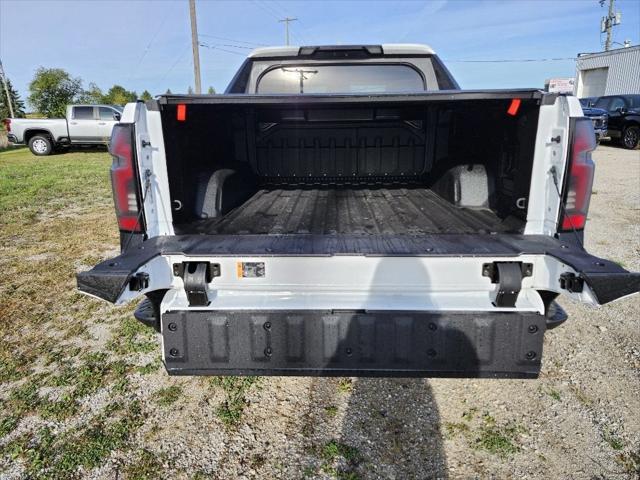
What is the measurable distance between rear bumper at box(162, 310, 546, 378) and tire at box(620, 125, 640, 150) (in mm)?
17997

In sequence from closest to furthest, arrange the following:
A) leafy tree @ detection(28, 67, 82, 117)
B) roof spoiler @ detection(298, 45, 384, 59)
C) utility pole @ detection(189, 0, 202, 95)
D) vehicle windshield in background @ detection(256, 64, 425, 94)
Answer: roof spoiler @ detection(298, 45, 384, 59) < vehicle windshield in background @ detection(256, 64, 425, 94) < utility pole @ detection(189, 0, 202, 95) < leafy tree @ detection(28, 67, 82, 117)

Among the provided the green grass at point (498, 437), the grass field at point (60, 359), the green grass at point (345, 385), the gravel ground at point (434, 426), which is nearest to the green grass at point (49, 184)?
the grass field at point (60, 359)

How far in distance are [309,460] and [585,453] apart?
1.41 m

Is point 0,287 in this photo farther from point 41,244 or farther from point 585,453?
point 585,453

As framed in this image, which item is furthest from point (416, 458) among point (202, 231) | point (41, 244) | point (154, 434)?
point (41, 244)

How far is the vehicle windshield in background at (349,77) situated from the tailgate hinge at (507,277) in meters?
2.36

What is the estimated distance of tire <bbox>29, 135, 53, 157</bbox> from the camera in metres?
18.0

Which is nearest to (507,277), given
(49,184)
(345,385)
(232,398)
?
(345,385)

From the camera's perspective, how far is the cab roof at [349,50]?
3762 mm

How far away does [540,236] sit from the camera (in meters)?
2.29

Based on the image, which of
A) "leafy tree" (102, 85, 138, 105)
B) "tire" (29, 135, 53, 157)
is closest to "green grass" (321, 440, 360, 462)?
"tire" (29, 135, 53, 157)

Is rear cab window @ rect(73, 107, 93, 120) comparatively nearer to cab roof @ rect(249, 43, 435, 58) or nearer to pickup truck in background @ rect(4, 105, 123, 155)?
pickup truck in background @ rect(4, 105, 123, 155)

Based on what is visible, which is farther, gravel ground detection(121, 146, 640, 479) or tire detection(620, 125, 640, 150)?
tire detection(620, 125, 640, 150)

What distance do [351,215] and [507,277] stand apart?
1.37 metres
